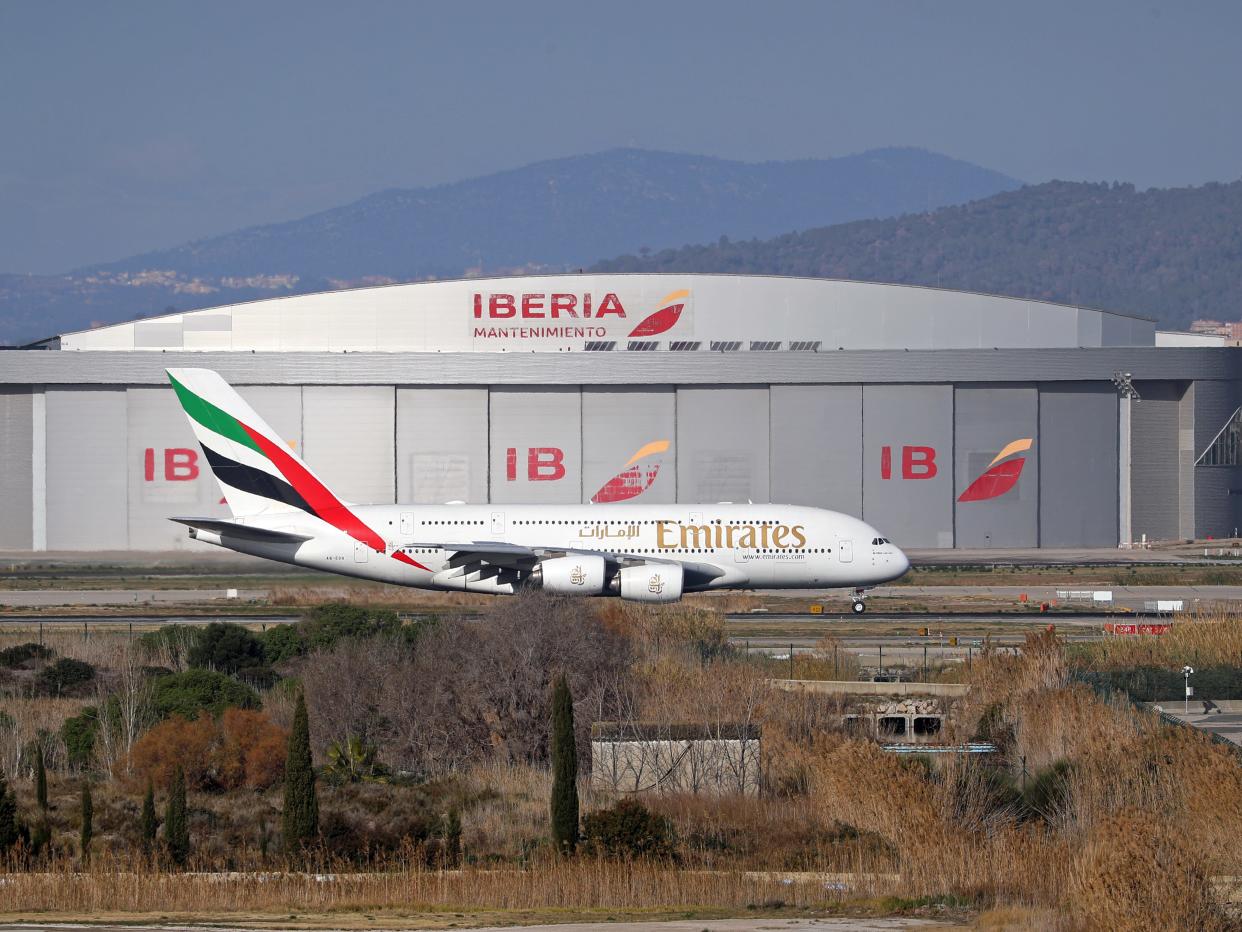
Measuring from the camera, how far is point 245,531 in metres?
49.7

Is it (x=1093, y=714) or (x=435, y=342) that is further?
(x=435, y=342)

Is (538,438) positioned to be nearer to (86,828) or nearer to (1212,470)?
(1212,470)

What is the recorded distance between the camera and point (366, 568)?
5125cm

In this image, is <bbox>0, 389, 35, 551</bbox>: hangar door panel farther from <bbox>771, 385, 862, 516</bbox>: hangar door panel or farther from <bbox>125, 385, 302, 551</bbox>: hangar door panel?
<bbox>771, 385, 862, 516</bbox>: hangar door panel

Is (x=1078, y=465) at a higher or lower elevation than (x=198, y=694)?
higher

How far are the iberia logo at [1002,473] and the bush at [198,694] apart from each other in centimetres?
5148

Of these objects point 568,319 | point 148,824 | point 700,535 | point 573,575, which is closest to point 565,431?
point 568,319

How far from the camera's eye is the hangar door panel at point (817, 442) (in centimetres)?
7931

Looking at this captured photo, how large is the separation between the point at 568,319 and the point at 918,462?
19.3m

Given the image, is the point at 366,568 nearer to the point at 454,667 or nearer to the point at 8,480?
the point at 454,667

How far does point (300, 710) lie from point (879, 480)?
5769cm

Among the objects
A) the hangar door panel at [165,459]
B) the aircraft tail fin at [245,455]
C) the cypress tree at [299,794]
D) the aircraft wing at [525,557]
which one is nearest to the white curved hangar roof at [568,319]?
the hangar door panel at [165,459]

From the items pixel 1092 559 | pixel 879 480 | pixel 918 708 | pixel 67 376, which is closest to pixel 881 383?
pixel 879 480

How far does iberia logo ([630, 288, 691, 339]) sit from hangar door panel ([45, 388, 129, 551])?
2662 centimetres
